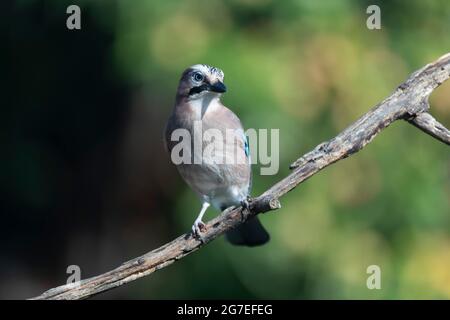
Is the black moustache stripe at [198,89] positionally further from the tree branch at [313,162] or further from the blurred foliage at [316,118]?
the blurred foliage at [316,118]

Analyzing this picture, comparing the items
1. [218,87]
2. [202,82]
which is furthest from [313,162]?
[202,82]

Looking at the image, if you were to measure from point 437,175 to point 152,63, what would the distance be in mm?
2289

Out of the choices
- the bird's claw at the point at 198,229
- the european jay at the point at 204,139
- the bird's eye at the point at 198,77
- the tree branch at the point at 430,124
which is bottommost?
the bird's claw at the point at 198,229

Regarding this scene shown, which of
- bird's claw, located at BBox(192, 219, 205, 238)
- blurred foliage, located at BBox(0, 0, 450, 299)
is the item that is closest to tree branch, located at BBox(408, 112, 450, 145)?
bird's claw, located at BBox(192, 219, 205, 238)

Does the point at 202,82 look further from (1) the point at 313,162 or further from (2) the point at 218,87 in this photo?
(1) the point at 313,162

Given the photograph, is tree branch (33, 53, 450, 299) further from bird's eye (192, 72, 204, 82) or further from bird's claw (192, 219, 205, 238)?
bird's eye (192, 72, 204, 82)

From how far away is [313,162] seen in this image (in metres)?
4.36

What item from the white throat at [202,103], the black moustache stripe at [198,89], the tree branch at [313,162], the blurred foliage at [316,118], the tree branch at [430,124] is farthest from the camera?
the blurred foliage at [316,118]

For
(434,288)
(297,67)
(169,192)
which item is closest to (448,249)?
(434,288)

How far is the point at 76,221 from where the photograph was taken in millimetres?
8750

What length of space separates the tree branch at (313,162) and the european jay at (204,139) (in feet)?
2.29

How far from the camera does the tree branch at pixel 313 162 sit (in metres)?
4.36

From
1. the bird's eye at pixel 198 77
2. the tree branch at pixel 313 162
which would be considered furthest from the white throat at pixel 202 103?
the tree branch at pixel 313 162

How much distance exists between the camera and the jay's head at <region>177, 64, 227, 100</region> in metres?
5.04
